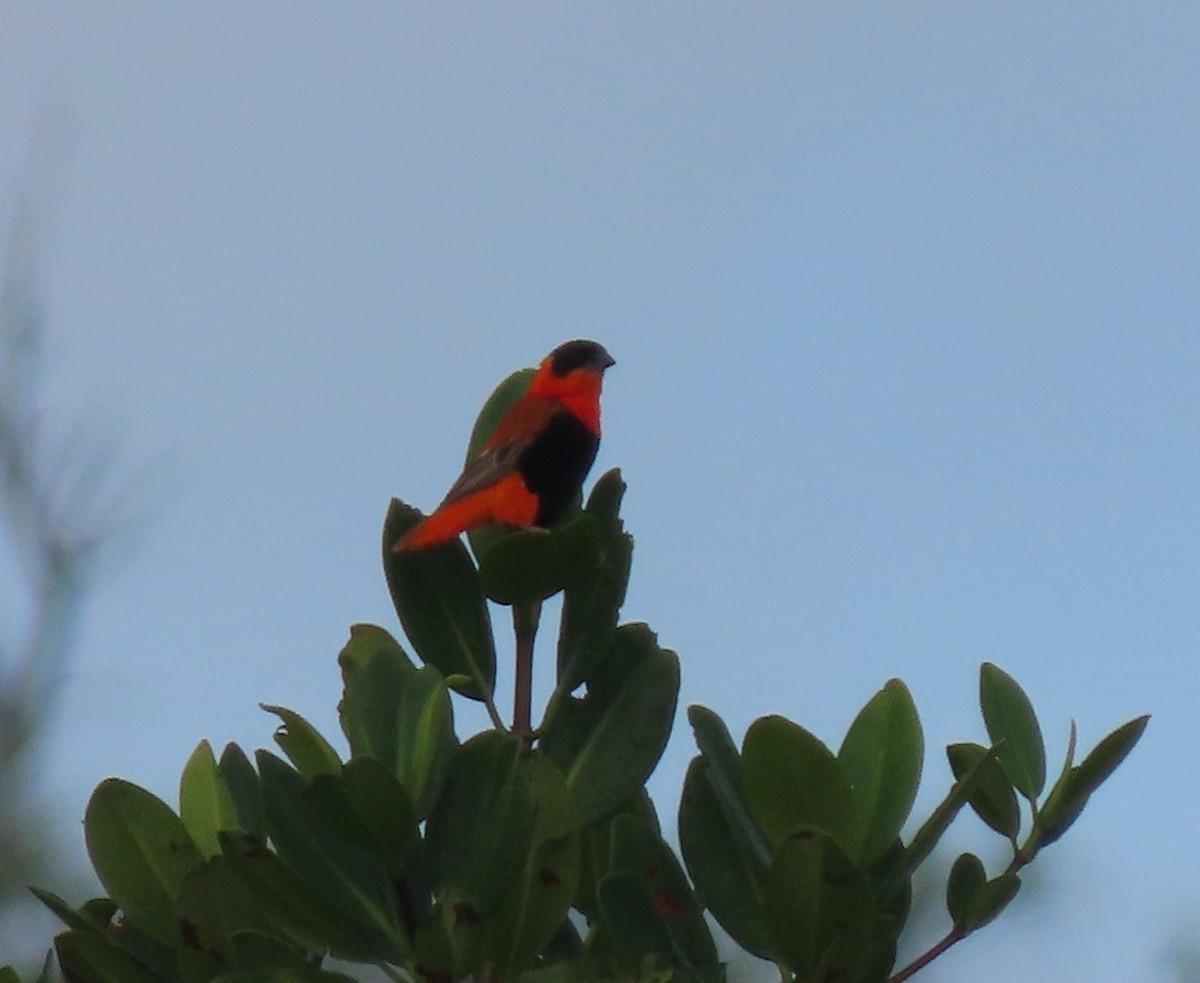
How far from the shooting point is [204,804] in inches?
75.7

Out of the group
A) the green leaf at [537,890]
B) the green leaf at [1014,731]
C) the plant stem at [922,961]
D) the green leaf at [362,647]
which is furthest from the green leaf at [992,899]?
the green leaf at [362,647]

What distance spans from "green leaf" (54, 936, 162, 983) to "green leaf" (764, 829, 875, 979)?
0.72 meters

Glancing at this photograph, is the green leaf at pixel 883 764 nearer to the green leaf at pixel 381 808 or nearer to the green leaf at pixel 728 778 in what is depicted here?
the green leaf at pixel 728 778

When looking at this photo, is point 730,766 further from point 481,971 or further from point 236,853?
point 236,853

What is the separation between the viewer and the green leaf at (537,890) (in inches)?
62.4

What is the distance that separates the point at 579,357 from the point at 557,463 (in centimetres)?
71

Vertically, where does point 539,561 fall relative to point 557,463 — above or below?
below

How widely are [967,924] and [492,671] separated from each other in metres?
0.63

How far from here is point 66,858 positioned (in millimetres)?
8742

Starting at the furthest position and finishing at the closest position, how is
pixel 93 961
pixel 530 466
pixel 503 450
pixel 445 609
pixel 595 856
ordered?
pixel 530 466
pixel 503 450
pixel 445 609
pixel 595 856
pixel 93 961

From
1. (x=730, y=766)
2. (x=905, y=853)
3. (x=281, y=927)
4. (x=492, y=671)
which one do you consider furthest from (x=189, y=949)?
(x=905, y=853)

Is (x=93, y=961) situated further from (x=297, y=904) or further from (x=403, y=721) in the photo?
(x=403, y=721)

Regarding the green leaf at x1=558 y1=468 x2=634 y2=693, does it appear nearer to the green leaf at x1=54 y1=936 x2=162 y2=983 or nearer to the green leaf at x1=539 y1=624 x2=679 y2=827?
the green leaf at x1=539 y1=624 x2=679 y2=827

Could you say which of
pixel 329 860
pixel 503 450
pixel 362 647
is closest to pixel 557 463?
pixel 503 450
